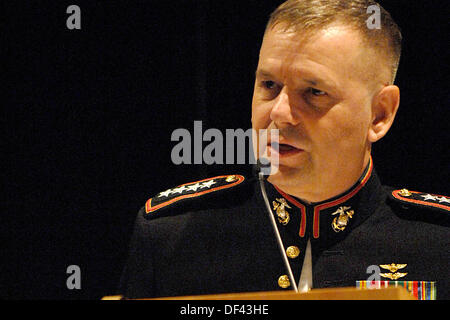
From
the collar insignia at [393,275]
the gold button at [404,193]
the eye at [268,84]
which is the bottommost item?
the collar insignia at [393,275]

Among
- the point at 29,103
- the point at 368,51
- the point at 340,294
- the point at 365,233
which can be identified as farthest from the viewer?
the point at 29,103

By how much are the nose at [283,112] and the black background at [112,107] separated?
46 centimetres

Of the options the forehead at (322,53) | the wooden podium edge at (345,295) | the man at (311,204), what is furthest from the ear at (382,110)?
the wooden podium edge at (345,295)

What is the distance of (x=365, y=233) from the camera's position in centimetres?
146

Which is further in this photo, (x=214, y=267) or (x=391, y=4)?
(x=391, y=4)

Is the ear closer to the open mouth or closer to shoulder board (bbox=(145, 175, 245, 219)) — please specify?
the open mouth

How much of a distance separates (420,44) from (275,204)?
2.36 ft

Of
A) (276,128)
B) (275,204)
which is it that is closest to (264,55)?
(276,128)

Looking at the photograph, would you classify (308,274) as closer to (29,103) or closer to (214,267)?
(214,267)

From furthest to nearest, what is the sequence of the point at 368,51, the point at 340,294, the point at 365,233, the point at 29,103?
the point at 29,103
the point at 365,233
the point at 368,51
the point at 340,294

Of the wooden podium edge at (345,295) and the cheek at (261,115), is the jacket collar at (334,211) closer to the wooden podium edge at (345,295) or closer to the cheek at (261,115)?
A: the cheek at (261,115)

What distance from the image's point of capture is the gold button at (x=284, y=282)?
1.40m

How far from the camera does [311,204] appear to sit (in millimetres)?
1450

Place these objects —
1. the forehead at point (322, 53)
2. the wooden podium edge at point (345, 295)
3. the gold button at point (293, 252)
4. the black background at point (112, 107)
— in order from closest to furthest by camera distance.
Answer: the wooden podium edge at point (345, 295) → the forehead at point (322, 53) → the gold button at point (293, 252) → the black background at point (112, 107)
